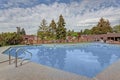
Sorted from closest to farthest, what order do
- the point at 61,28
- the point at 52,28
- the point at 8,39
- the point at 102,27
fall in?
the point at 8,39 → the point at 61,28 → the point at 52,28 → the point at 102,27

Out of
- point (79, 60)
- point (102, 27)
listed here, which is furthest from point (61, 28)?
point (79, 60)

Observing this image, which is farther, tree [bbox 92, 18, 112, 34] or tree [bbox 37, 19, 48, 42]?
tree [bbox 92, 18, 112, 34]

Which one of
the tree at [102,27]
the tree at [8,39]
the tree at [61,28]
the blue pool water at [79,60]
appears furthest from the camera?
the tree at [102,27]

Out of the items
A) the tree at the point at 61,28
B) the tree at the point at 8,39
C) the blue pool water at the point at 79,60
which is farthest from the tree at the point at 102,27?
the blue pool water at the point at 79,60

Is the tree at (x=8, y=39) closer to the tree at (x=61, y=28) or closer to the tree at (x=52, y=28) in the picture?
→ the tree at (x=52, y=28)

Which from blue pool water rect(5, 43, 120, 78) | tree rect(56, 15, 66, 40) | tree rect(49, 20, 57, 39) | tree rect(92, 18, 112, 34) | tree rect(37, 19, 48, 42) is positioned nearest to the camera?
blue pool water rect(5, 43, 120, 78)

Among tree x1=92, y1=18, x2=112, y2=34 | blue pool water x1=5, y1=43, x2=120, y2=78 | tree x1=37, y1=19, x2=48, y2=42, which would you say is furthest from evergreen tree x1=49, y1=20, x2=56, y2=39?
blue pool water x1=5, y1=43, x2=120, y2=78

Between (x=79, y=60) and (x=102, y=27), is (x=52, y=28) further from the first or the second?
(x=79, y=60)

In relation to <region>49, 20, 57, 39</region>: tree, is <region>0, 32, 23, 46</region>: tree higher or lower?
lower

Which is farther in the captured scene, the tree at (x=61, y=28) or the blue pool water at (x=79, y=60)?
the tree at (x=61, y=28)

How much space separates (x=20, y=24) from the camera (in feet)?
107

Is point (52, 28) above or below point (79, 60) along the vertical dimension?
above

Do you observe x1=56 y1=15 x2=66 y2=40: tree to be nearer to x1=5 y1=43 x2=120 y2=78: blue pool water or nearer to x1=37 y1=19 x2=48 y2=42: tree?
x1=37 y1=19 x2=48 y2=42: tree

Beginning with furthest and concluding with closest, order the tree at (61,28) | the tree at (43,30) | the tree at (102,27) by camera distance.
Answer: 1. the tree at (102,27)
2. the tree at (43,30)
3. the tree at (61,28)
